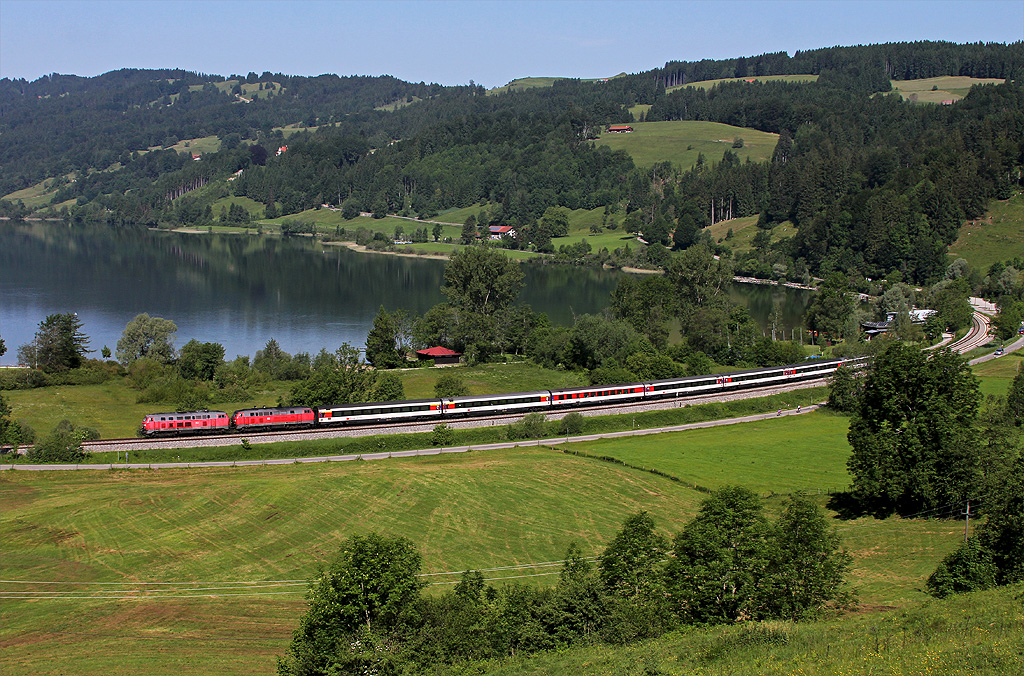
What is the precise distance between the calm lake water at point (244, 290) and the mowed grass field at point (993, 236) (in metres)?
20.7

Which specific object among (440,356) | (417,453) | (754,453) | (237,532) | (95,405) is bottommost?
(417,453)

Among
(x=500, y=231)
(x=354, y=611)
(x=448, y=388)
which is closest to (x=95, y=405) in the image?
(x=448, y=388)

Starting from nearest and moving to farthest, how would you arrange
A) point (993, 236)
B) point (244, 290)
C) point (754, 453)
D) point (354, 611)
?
point (354, 611)
point (754, 453)
point (993, 236)
point (244, 290)

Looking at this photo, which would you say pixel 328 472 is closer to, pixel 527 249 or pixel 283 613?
pixel 283 613

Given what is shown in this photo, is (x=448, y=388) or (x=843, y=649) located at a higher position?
(x=843, y=649)

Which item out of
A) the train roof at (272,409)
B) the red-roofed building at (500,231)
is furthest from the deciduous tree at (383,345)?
the red-roofed building at (500,231)

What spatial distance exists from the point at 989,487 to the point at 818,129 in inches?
6121

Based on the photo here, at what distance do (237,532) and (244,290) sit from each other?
89827 millimetres

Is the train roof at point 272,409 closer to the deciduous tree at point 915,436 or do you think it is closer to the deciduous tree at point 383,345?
the deciduous tree at point 383,345

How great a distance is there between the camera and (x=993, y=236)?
374 ft

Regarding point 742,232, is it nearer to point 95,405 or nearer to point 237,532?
point 95,405

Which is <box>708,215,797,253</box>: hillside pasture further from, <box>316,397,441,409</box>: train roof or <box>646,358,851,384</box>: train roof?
<box>316,397,441,409</box>: train roof

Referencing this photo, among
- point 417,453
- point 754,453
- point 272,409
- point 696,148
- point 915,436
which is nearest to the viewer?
point 915,436

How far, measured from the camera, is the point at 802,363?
232 feet
